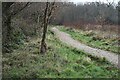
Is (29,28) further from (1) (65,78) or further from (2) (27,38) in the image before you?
(1) (65,78)

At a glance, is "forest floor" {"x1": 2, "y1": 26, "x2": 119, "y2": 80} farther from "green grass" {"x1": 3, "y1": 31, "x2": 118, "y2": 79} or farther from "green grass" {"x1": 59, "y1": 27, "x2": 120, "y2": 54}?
"green grass" {"x1": 59, "y1": 27, "x2": 120, "y2": 54}

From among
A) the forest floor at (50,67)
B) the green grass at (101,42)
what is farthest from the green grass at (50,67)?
the green grass at (101,42)

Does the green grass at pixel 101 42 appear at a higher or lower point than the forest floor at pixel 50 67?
higher

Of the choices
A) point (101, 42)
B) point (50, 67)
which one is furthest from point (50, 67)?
point (101, 42)

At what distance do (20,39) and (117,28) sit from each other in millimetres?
14148

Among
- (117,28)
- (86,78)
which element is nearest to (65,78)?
(86,78)

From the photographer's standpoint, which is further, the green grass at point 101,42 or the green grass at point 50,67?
the green grass at point 101,42

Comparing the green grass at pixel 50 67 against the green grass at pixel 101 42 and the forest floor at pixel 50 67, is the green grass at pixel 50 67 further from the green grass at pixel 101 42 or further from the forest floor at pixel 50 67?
the green grass at pixel 101 42

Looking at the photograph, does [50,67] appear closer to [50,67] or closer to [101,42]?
[50,67]

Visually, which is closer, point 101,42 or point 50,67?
point 50,67

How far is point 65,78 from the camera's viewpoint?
9.59 m

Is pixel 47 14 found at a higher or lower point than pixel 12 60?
higher

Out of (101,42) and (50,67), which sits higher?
(101,42)

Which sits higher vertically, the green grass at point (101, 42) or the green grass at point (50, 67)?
the green grass at point (101, 42)
